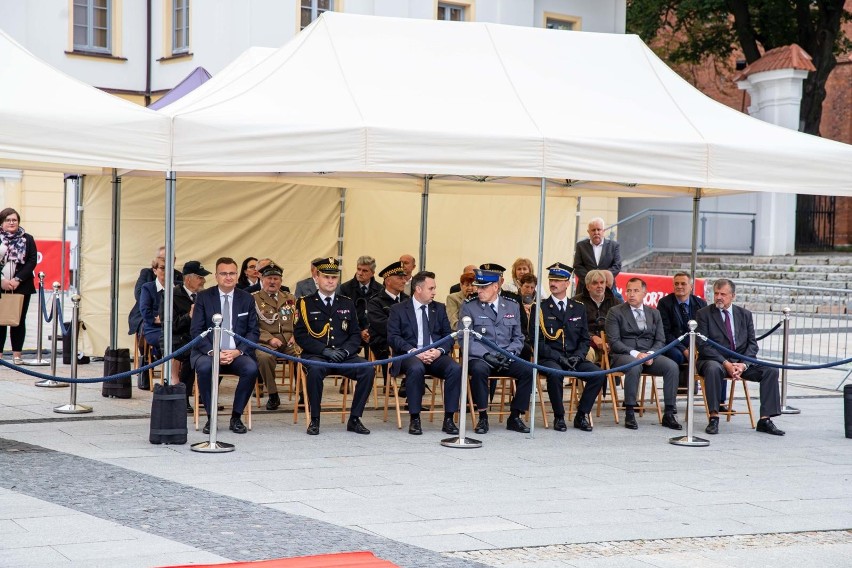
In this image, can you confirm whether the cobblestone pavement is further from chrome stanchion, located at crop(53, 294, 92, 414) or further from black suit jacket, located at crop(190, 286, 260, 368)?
chrome stanchion, located at crop(53, 294, 92, 414)

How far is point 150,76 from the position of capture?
27.6 meters

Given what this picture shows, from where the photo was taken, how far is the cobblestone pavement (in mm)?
6387

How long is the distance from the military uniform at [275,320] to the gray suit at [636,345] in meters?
3.04

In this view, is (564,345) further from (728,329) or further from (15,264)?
(15,264)

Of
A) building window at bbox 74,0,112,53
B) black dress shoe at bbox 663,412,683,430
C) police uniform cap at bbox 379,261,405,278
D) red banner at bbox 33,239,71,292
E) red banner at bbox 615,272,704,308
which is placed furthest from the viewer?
building window at bbox 74,0,112,53

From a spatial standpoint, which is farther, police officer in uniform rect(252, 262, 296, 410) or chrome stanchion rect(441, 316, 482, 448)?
police officer in uniform rect(252, 262, 296, 410)

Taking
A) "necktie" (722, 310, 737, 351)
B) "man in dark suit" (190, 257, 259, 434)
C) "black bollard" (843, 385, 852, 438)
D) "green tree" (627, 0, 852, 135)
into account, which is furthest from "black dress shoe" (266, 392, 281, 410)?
"green tree" (627, 0, 852, 135)

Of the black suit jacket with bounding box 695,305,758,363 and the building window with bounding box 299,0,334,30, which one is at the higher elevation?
the building window with bounding box 299,0,334,30

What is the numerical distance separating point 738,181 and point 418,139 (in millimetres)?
2941

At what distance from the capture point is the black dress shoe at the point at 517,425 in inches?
426

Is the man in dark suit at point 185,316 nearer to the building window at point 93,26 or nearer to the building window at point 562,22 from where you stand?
the building window at point 93,26

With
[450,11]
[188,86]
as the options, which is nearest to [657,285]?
[188,86]

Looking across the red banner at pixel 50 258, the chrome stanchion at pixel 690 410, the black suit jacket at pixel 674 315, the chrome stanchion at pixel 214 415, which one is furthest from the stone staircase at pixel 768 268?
the chrome stanchion at pixel 214 415

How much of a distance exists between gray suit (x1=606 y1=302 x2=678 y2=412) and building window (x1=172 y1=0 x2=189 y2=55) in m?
17.3
